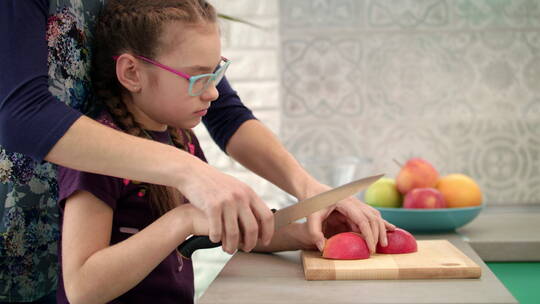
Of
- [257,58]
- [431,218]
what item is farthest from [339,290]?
[257,58]

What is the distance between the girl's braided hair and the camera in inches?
40.0

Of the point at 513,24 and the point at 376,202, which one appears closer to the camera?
the point at 376,202

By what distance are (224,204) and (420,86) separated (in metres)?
1.45

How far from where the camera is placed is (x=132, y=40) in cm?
102

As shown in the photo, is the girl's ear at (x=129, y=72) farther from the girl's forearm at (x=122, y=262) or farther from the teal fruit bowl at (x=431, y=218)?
the teal fruit bowl at (x=431, y=218)

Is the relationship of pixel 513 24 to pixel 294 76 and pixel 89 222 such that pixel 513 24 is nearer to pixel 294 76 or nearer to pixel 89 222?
pixel 294 76

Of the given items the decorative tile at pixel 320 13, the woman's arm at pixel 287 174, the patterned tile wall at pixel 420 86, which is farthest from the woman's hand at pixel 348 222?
the decorative tile at pixel 320 13

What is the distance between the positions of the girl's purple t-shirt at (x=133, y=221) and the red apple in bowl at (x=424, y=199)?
0.64 m

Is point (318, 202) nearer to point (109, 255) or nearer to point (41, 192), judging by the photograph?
point (109, 255)

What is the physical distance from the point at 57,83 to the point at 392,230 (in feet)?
1.92

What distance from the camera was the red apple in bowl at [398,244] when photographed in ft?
3.26

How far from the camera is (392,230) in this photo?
1034 mm

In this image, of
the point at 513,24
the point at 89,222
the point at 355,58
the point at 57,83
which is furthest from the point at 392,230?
the point at 513,24

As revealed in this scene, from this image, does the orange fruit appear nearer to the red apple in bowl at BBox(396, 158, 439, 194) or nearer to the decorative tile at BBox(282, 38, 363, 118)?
the red apple in bowl at BBox(396, 158, 439, 194)
